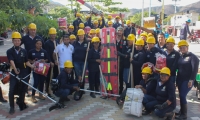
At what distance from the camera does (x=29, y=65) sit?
6.05 meters

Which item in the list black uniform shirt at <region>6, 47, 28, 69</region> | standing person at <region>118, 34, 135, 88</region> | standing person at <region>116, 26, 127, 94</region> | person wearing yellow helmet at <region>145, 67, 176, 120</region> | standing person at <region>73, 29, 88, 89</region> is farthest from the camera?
standing person at <region>73, 29, 88, 89</region>

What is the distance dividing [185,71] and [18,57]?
396 centimetres

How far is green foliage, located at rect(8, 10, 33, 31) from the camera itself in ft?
21.2

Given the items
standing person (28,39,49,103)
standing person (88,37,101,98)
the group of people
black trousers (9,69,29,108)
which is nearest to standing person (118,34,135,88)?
the group of people

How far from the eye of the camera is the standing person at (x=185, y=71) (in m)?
5.32

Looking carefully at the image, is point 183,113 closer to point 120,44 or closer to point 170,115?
point 170,115

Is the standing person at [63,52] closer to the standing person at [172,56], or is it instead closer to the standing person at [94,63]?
the standing person at [94,63]

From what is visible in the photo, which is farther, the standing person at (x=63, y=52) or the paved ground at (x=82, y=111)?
the standing person at (x=63, y=52)

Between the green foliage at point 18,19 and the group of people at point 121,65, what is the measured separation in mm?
289

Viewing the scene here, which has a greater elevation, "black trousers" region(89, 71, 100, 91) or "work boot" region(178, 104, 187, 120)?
"black trousers" region(89, 71, 100, 91)

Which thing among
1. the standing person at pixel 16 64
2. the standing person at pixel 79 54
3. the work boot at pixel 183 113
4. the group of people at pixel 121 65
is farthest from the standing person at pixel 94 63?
the work boot at pixel 183 113

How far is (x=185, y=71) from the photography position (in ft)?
17.9

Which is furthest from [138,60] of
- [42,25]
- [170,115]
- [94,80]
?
[42,25]

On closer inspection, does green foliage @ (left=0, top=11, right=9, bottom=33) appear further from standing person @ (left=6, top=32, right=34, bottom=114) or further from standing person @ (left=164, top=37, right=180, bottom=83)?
standing person @ (left=164, top=37, right=180, bottom=83)
